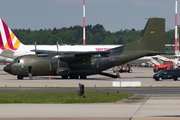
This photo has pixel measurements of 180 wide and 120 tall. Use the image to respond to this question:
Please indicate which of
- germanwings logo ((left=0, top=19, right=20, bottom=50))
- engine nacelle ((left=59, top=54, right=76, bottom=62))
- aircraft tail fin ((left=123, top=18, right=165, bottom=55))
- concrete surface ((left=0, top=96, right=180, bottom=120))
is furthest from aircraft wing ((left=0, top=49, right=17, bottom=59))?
concrete surface ((left=0, top=96, right=180, bottom=120))

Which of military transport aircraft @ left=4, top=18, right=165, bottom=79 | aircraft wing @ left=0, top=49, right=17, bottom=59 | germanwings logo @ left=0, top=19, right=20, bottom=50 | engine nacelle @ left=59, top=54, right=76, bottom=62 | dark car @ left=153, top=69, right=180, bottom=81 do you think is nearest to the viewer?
dark car @ left=153, top=69, right=180, bottom=81

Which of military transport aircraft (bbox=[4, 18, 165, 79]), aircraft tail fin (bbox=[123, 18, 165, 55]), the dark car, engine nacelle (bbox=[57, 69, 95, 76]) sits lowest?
the dark car

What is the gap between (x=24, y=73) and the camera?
43.8m

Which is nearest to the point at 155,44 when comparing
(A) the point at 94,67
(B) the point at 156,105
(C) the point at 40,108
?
(A) the point at 94,67

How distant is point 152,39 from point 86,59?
1060 centimetres

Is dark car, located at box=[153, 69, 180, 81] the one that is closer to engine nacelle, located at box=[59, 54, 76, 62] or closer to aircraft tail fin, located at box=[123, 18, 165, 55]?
aircraft tail fin, located at box=[123, 18, 165, 55]

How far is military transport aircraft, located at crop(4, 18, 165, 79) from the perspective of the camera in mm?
43781

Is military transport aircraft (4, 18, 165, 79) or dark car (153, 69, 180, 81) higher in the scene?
military transport aircraft (4, 18, 165, 79)

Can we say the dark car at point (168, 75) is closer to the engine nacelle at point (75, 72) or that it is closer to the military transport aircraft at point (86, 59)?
the military transport aircraft at point (86, 59)

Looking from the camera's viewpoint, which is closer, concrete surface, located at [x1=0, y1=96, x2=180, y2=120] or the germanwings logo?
concrete surface, located at [x1=0, y1=96, x2=180, y2=120]

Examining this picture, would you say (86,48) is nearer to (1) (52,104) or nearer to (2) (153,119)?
(1) (52,104)

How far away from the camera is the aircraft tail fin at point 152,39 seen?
4653cm

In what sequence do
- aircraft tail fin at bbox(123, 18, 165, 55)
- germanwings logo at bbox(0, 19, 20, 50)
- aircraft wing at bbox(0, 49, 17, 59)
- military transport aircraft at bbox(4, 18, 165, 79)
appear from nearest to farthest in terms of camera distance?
military transport aircraft at bbox(4, 18, 165, 79), aircraft tail fin at bbox(123, 18, 165, 55), aircraft wing at bbox(0, 49, 17, 59), germanwings logo at bbox(0, 19, 20, 50)

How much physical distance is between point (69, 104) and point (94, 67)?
25.0 m
